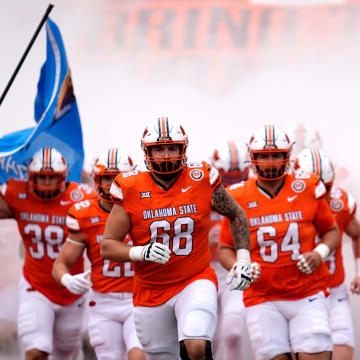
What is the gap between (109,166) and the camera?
618 centimetres

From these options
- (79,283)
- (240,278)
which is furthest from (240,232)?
(79,283)

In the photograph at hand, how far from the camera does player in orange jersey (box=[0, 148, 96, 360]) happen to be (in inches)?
Answer: 252

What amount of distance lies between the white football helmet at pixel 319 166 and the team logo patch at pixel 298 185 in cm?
79

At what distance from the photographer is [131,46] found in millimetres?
14305

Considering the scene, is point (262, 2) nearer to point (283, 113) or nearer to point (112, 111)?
point (283, 113)

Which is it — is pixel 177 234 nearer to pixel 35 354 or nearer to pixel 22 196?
pixel 35 354

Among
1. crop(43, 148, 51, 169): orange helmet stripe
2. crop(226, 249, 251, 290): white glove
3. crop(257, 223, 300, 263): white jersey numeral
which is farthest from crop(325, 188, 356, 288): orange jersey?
crop(43, 148, 51, 169): orange helmet stripe

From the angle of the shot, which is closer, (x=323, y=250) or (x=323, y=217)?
(x=323, y=250)

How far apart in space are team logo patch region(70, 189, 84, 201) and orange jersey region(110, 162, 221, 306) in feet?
5.80

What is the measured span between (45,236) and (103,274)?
2.12ft

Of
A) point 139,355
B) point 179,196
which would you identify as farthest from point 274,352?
point 179,196

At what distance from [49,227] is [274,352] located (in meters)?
2.12

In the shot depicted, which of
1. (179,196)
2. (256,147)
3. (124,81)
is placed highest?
(124,81)

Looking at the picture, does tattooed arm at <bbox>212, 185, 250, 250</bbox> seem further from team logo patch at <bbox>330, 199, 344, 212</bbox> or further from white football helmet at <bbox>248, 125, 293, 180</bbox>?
team logo patch at <bbox>330, 199, 344, 212</bbox>
